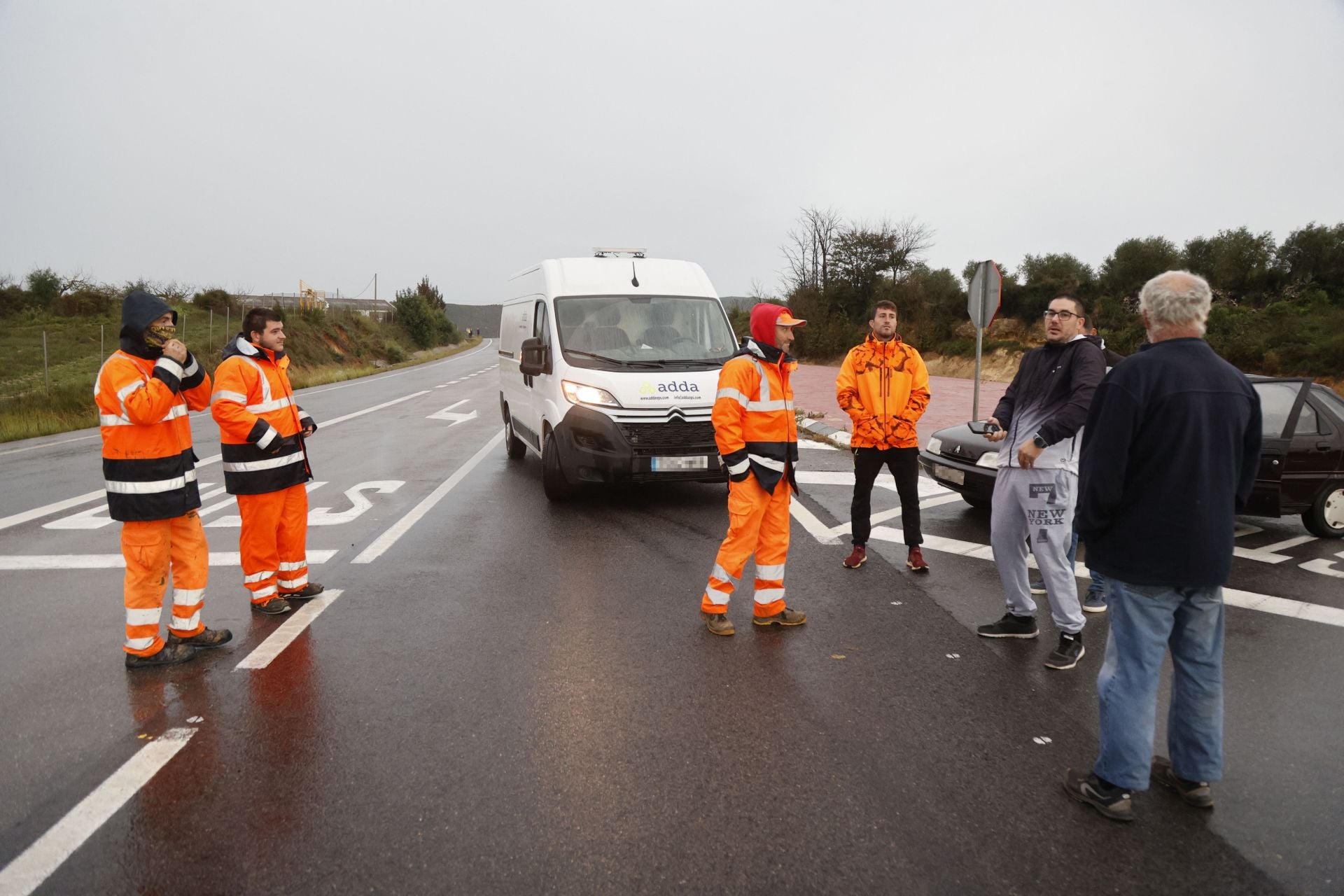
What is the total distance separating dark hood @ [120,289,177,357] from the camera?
420 cm

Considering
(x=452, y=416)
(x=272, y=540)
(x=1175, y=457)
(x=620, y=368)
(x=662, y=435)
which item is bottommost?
(x=452, y=416)

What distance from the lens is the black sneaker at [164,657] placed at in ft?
14.0

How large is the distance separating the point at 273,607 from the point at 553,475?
338 cm

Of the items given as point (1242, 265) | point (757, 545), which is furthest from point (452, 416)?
point (1242, 265)

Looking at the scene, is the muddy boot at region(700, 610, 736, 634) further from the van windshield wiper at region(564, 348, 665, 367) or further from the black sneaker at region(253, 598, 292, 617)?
the van windshield wiper at region(564, 348, 665, 367)

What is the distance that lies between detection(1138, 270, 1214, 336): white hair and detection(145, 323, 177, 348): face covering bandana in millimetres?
4317

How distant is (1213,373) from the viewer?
2877mm

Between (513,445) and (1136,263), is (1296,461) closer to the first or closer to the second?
(513,445)

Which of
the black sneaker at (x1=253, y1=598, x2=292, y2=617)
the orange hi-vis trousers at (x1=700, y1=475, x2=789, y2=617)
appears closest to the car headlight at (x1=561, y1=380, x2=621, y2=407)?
the orange hi-vis trousers at (x1=700, y1=475, x2=789, y2=617)

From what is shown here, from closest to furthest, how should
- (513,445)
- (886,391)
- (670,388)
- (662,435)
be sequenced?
(886,391)
(662,435)
(670,388)
(513,445)

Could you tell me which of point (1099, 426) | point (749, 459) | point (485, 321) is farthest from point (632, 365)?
point (485, 321)

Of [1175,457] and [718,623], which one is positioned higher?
[1175,457]

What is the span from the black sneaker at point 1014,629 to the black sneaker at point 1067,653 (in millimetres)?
288

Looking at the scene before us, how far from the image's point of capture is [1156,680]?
3.01 meters
